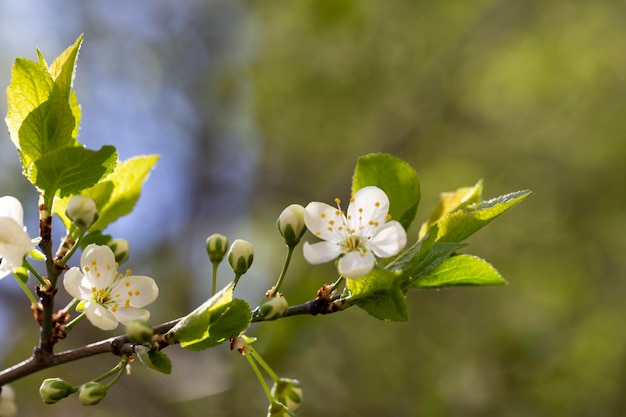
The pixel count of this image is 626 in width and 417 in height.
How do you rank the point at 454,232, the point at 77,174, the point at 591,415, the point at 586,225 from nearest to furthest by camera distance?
the point at 77,174 → the point at 454,232 → the point at 591,415 → the point at 586,225

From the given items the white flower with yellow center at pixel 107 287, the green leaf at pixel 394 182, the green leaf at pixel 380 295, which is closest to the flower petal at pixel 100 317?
the white flower with yellow center at pixel 107 287

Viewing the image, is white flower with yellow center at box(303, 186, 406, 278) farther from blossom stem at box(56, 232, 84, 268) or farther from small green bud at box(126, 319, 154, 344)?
blossom stem at box(56, 232, 84, 268)

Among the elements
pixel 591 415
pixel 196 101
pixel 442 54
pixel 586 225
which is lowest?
pixel 591 415

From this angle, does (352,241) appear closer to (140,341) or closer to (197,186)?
(140,341)

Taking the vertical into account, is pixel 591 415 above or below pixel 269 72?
below

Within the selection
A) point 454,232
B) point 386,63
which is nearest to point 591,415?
point 454,232

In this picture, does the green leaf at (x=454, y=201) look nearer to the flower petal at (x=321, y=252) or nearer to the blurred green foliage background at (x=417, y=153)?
the flower petal at (x=321, y=252)

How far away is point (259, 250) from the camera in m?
5.87

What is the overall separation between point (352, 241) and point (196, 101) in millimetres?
5358

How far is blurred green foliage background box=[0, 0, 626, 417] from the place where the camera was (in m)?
4.44

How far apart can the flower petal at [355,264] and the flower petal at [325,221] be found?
5.6 inches

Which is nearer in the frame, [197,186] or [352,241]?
[352,241]

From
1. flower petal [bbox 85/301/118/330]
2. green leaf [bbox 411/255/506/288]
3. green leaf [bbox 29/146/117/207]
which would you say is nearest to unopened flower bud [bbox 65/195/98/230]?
green leaf [bbox 29/146/117/207]

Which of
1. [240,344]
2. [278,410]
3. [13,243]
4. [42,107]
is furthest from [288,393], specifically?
[42,107]
